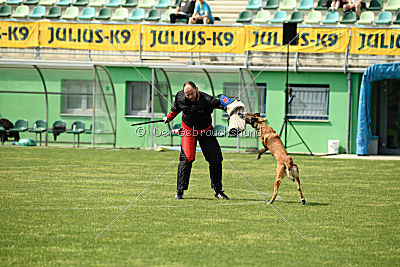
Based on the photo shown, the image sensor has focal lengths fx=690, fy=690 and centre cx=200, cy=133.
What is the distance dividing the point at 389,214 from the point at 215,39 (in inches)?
647

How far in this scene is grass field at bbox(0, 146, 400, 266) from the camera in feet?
24.0

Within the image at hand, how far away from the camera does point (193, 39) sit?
26328 mm

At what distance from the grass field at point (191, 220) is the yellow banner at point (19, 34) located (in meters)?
10.6

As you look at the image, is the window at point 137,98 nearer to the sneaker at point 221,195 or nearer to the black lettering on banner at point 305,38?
the black lettering on banner at point 305,38

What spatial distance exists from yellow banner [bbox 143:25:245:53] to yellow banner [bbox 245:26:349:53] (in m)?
0.49

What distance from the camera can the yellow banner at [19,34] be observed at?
27.0 meters

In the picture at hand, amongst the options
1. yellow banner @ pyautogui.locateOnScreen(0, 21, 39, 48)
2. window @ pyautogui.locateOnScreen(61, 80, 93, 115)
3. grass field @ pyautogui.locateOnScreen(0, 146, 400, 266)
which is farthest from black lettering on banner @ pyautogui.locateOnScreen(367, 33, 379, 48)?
yellow banner @ pyautogui.locateOnScreen(0, 21, 39, 48)

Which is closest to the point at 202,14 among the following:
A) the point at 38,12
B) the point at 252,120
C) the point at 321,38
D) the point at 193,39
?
the point at 193,39

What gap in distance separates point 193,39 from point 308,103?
17.4 feet

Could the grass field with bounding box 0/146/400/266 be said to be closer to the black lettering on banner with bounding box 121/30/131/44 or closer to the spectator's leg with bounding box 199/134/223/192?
the spectator's leg with bounding box 199/134/223/192

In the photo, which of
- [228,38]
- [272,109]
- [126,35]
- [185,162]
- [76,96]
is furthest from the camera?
[272,109]

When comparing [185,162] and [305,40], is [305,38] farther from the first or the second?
[185,162]

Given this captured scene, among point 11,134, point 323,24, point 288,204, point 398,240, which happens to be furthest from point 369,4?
point 398,240

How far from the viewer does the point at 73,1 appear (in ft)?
106
